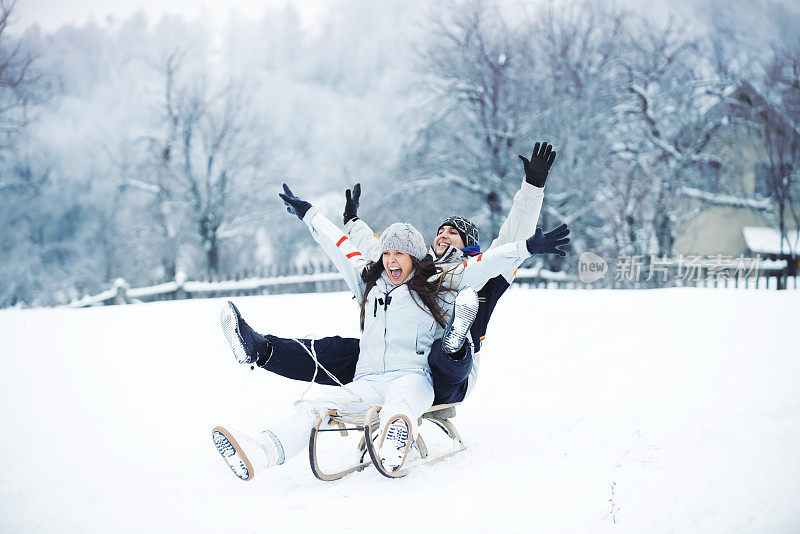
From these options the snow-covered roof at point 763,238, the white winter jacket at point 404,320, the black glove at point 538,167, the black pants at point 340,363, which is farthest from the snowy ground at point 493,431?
the snow-covered roof at point 763,238

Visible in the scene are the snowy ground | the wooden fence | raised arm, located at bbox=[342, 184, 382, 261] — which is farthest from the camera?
the wooden fence

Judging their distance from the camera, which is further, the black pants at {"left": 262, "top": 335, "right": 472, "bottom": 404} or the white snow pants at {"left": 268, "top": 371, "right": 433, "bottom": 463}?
the black pants at {"left": 262, "top": 335, "right": 472, "bottom": 404}

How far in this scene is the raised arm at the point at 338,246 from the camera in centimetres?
382

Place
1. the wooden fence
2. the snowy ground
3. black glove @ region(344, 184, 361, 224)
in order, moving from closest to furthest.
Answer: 1. the snowy ground
2. black glove @ region(344, 184, 361, 224)
3. the wooden fence

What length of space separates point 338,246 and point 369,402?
1.00 m

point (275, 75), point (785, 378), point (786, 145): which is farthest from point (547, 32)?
point (275, 75)

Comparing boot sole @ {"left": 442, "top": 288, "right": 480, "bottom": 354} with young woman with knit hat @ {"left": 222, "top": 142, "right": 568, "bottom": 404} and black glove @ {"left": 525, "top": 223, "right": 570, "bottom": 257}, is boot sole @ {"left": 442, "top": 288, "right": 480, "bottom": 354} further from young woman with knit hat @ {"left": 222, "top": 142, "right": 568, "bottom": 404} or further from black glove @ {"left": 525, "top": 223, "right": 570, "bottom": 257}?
black glove @ {"left": 525, "top": 223, "right": 570, "bottom": 257}

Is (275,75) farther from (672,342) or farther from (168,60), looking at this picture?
(672,342)

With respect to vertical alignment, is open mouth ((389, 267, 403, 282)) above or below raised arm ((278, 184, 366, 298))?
below

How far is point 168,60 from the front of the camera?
23.0 m

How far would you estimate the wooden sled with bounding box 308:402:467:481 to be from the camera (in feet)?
9.91

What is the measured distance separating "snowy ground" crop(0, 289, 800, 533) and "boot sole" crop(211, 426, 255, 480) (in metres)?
0.20

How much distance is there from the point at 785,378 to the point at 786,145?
8641 millimetres

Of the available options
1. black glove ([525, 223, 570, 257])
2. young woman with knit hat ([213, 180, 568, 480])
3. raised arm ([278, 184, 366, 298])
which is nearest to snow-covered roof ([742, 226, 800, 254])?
black glove ([525, 223, 570, 257])
